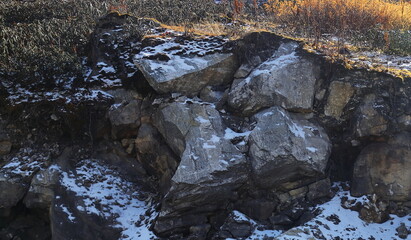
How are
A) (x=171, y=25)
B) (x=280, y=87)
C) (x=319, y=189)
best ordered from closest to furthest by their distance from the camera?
(x=319, y=189)
(x=280, y=87)
(x=171, y=25)

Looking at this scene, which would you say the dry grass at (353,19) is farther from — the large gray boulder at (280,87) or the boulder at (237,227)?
the boulder at (237,227)

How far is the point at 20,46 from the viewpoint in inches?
319

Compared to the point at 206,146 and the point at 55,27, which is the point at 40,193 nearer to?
the point at 206,146

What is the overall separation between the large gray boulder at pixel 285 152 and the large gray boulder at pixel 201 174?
35cm

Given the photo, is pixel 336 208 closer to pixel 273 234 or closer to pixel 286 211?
pixel 286 211

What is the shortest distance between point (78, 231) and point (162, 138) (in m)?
2.36

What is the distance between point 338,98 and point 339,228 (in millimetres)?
2453

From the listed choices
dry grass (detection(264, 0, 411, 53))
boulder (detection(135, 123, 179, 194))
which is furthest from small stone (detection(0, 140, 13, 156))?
dry grass (detection(264, 0, 411, 53))

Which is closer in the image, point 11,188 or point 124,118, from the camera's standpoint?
point 11,188

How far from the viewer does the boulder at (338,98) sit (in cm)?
668

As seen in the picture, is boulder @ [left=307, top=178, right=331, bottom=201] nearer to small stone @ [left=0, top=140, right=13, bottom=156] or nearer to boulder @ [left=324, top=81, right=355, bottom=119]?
boulder @ [left=324, top=81, right=355, bottom=119]

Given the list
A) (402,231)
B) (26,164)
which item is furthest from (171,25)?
(402,231)

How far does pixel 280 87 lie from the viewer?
6824 mm

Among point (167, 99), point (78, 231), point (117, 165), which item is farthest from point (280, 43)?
point (78, 231)
